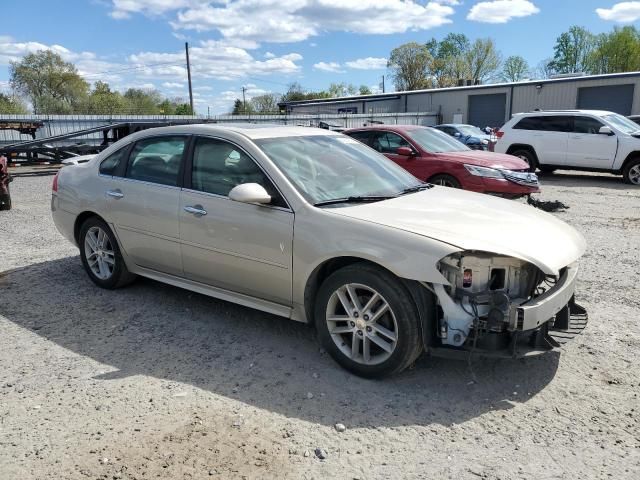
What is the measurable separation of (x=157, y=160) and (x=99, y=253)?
123 cm

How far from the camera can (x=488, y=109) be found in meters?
38.2

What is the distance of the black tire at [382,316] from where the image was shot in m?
3.25

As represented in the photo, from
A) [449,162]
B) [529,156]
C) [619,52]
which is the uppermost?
[619,52]

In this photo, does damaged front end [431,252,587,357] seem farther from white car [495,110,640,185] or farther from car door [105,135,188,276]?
white car [495,110,640,185]

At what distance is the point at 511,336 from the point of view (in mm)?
3188

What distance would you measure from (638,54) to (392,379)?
6821cm

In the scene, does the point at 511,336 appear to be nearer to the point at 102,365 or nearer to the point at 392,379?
the point at 392,379

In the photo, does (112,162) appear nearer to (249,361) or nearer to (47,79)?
(249,361)

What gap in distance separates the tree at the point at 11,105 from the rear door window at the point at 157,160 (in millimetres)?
44047

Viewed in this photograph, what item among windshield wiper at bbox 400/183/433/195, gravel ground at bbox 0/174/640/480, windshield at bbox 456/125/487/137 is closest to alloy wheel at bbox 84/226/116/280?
gravel ground at bbox 0/174/640/480

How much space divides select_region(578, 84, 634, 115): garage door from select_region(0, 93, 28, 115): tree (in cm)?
4201

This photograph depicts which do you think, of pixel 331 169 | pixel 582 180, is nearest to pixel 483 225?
pixel 331 169

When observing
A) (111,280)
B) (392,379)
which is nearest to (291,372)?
(392,379)

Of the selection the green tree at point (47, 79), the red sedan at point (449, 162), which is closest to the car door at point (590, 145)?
the red sedan at point (449, 162)
